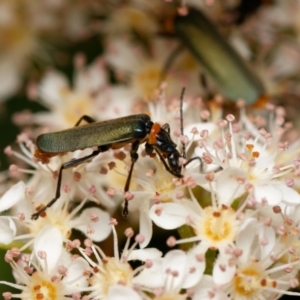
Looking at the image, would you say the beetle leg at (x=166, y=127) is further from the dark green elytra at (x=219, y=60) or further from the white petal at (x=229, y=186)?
the dark green elytra at (x=219, y=60)

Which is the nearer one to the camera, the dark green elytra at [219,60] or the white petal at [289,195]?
the white petal at [289,195]

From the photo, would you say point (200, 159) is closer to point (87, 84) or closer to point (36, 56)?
point (87, 84)

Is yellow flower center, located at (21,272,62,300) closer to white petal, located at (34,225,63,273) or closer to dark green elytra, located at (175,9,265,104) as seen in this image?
white petal, located at (34,225,63,273)

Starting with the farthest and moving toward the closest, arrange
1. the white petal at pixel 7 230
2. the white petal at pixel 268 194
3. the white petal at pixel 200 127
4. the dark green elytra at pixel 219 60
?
the dark green elytra at pixel 219 60 < the white petal at pixel 200 127 < the white petal at pixel 7 230 < the white petal at pixel 268 194

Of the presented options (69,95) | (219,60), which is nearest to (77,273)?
(219,60)

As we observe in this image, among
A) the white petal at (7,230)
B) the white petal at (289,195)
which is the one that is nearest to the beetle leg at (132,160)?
the white petal at (7,230)
